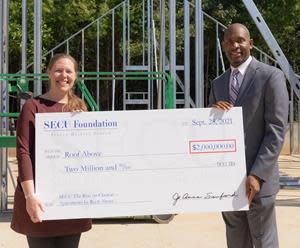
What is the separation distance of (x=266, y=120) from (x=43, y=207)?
1.28m

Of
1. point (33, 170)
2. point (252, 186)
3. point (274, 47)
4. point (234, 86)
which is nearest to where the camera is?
point (33, 170)

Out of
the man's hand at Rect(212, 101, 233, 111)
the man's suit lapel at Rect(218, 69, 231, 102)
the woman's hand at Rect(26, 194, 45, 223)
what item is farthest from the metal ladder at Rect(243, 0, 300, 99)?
the woman's hand at Rect(26, 194, 45, 223)

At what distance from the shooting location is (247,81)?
3.25 meters

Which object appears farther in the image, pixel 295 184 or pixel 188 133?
pixel 295 184

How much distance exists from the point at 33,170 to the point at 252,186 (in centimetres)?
117

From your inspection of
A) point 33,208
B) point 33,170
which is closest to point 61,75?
point 33,170

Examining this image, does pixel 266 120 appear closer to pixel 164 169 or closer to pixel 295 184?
pixel 164 169

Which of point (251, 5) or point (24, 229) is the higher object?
point (251, 5)

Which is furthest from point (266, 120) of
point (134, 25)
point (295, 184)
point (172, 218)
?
point (134, 25)

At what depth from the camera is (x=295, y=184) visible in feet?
31.1

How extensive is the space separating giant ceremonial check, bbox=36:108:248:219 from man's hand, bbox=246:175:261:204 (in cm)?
4

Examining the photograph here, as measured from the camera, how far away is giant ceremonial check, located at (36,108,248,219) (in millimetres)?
3164

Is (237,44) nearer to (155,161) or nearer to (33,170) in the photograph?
(155,161)

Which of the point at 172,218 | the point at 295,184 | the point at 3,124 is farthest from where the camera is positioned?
the point at 295,184
